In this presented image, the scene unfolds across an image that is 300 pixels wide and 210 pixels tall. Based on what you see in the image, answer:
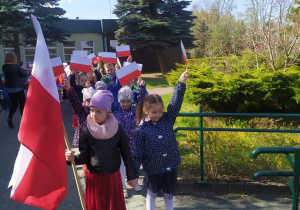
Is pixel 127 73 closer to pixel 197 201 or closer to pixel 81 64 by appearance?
pixel 81 64

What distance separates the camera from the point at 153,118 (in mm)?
2842

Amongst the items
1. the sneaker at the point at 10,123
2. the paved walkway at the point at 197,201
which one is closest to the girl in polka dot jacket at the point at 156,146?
the paved walkway at the point at 197,201

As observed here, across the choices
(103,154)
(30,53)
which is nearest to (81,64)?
(103,154)

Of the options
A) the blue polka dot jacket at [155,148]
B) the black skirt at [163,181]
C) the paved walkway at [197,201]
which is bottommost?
the paved walkway at [197,201]

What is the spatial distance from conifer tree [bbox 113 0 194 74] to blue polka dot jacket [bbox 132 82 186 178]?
1611 centimetres

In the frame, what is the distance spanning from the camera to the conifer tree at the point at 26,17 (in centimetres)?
1678

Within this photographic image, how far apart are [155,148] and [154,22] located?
1646 centimetres

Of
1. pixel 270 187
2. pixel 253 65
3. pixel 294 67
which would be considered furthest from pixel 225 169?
pixel 253 65

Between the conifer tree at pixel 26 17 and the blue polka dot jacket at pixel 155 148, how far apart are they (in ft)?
54.8

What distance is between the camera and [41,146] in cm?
209

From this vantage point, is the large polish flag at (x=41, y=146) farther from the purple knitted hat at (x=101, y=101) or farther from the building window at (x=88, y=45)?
the building window at (x=88, y=45)

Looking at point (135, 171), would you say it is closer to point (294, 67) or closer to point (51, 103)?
point (51, 103)

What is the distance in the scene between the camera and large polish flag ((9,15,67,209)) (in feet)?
6.89

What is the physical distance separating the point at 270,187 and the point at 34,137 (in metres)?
3.04
